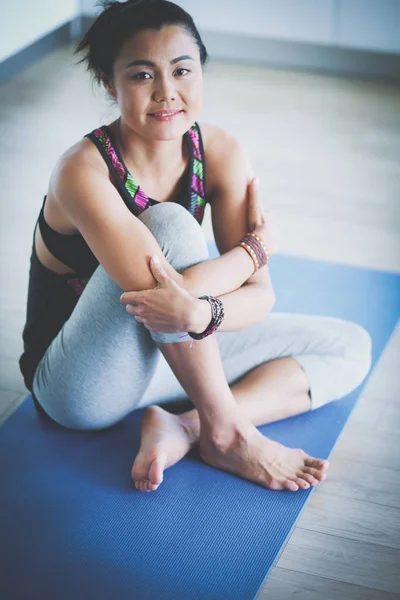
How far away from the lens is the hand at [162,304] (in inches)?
63.5

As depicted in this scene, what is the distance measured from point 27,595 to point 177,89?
1.00 m

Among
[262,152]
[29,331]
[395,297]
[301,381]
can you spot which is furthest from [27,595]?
[262,152]

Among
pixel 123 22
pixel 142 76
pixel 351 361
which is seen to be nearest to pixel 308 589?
pixel 351 361

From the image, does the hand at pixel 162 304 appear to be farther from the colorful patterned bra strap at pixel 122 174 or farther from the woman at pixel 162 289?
the colorful patterned bra strap at pixel 122 174

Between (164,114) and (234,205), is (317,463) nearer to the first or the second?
(234,205)

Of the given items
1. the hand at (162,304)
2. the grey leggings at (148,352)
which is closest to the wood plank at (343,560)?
the grey leggings at (148,352)

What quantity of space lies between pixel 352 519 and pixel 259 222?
0.67 m

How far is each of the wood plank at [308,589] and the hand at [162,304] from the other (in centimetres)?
51

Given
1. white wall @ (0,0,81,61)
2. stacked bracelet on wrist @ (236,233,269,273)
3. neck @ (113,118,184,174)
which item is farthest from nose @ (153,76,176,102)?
white wall @ (0,0,81,61)

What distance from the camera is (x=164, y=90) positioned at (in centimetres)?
170

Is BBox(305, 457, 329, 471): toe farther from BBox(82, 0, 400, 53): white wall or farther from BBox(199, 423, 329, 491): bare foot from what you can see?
BBox(82, 0, 400, 53): white wall

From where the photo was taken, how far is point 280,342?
6.77 ft

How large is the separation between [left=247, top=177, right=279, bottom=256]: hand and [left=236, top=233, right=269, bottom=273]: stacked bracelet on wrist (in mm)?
14

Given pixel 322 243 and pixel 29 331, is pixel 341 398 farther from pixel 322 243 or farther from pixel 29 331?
pixel 322 243
